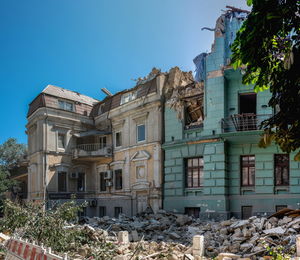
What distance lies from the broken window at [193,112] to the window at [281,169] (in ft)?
16.7

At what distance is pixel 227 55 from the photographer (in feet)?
65.2

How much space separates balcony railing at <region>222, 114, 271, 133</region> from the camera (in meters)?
18.5

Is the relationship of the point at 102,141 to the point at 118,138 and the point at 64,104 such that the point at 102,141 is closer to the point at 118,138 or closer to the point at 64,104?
the point at 118,138

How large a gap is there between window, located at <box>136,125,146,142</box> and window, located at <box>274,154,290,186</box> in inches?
360

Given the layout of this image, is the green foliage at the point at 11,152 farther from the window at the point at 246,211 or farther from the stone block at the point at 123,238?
the window at the point at 246,211

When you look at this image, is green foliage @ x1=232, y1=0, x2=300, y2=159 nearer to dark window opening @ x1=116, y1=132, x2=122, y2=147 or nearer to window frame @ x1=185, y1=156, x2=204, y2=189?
window frame @ x1=185, y1=156, x2=204, y2=189

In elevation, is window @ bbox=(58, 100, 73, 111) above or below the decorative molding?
above

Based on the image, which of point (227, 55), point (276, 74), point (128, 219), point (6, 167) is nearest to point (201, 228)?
point (128, 219)

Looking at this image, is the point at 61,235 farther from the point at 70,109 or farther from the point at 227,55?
the point at 70,109

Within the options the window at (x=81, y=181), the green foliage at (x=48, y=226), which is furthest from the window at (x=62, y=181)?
the green foliage at (x=48, y=226)

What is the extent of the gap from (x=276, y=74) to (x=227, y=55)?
15531 mm

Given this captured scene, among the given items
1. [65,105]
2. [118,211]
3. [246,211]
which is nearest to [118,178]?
[118,211]

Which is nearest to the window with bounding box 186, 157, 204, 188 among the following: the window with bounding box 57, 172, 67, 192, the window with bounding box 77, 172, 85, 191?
the window with bounding box 77, 172, 85, 191

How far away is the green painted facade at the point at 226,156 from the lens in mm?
18219
